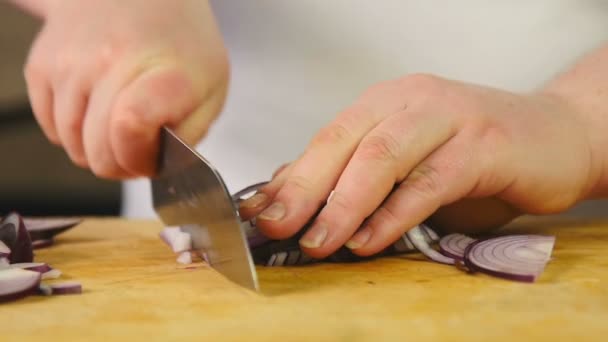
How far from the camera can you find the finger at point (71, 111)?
36.5 inches

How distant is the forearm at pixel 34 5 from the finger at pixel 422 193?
0.60 metres

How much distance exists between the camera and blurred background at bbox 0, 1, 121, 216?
2832 millimetres

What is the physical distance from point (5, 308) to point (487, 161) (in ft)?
1.70

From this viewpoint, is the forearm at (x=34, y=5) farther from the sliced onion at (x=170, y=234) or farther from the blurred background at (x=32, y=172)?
the blurred background at (x=32, y=172)

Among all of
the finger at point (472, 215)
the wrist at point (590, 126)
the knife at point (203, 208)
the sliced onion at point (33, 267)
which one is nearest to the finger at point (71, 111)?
the knife at point (203, 208)

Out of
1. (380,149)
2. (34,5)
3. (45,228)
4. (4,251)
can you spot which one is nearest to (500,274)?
(380,149)

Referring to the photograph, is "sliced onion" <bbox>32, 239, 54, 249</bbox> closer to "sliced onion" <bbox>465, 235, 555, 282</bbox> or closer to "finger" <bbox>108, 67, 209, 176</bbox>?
"finger" <bbox>108, 67, 209, 176</bbox>

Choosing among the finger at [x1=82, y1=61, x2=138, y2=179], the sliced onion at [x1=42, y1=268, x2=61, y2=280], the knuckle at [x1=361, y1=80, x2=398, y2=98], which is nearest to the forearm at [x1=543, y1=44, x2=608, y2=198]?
the knuckle at [x1=361, y1=80, x2=398, y2=98]

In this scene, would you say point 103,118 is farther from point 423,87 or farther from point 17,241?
point 423,87

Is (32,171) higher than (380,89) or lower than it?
lower

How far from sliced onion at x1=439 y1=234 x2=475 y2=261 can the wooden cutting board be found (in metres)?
0.03

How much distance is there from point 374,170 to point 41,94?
1.63 ft

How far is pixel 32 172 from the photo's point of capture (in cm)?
291

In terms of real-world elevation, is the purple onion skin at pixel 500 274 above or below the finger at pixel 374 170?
below
